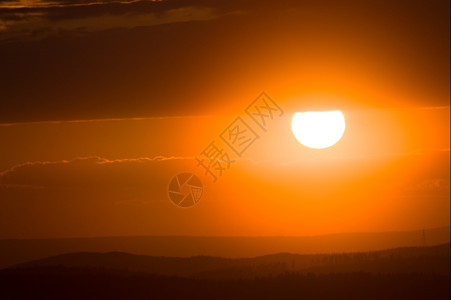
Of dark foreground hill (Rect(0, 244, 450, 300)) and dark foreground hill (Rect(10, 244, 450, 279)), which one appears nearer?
dark foreground hill (Rect(0, 244, 450, 300))

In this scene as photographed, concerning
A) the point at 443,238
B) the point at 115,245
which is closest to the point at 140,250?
the point at 115,245

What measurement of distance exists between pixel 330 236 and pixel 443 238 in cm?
1300

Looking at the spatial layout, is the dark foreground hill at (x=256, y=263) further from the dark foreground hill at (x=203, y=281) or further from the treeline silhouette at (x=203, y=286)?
the treeline silhouette at (x=203, y=286)

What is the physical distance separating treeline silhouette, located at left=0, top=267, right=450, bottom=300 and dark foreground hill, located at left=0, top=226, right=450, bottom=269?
2.79 metres

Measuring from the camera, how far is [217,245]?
155 feet

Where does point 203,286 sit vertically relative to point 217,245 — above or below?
below

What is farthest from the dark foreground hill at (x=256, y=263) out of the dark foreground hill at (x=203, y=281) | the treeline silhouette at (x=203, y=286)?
the treeline silhouette at (x=203, y=286)

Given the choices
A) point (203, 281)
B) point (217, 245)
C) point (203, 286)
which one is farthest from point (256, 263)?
point (203, 286)

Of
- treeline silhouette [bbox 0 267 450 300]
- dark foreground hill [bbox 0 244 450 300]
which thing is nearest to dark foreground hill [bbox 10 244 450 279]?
dark foreground hill [bbox 0 244 450 300]

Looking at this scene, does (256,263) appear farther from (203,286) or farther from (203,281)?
(203,286)

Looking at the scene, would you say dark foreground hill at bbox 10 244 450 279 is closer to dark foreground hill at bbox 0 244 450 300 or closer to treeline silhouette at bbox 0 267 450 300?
dark foreground hill at bbox 0 244 450 300

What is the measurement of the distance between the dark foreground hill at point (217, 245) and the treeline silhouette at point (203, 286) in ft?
9.15

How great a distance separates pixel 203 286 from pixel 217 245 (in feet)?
→ 57.3

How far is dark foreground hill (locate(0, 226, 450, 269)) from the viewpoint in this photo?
36656 mm
